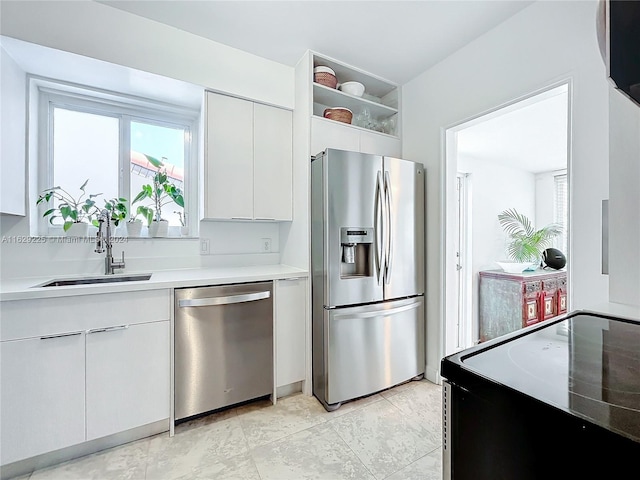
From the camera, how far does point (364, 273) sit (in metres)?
2.17

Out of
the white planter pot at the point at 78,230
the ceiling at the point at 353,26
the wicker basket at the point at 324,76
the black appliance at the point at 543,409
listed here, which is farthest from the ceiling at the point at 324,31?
the black appliance at the point at 543,409

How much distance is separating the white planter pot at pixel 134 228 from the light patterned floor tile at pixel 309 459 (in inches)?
66.9

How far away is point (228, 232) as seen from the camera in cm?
246

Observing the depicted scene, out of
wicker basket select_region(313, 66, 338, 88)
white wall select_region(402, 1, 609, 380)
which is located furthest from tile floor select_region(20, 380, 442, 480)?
wicker basket select_region(313, 66, 338, 88)

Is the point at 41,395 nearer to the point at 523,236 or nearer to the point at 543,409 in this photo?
the point at 543,409

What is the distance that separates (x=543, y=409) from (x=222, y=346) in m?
1.73

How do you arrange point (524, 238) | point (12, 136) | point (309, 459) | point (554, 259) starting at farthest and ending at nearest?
point (524, 238), point (554, 259), point (12, 136), point (309, 459)

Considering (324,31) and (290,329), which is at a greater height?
(324,31)

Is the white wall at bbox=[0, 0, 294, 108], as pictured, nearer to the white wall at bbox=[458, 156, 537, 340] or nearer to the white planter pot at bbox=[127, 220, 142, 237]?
the white planter pot at bbox=[127, 220, 142, 237]

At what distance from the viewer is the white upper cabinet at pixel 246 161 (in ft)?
6.91

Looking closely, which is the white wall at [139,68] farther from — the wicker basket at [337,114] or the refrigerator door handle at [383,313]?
the refrigerator door handle at [383,313]

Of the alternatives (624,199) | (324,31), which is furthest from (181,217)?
(624,199)

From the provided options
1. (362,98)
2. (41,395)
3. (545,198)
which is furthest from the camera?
(545,198)

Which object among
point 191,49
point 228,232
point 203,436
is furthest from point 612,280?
point 191,49
